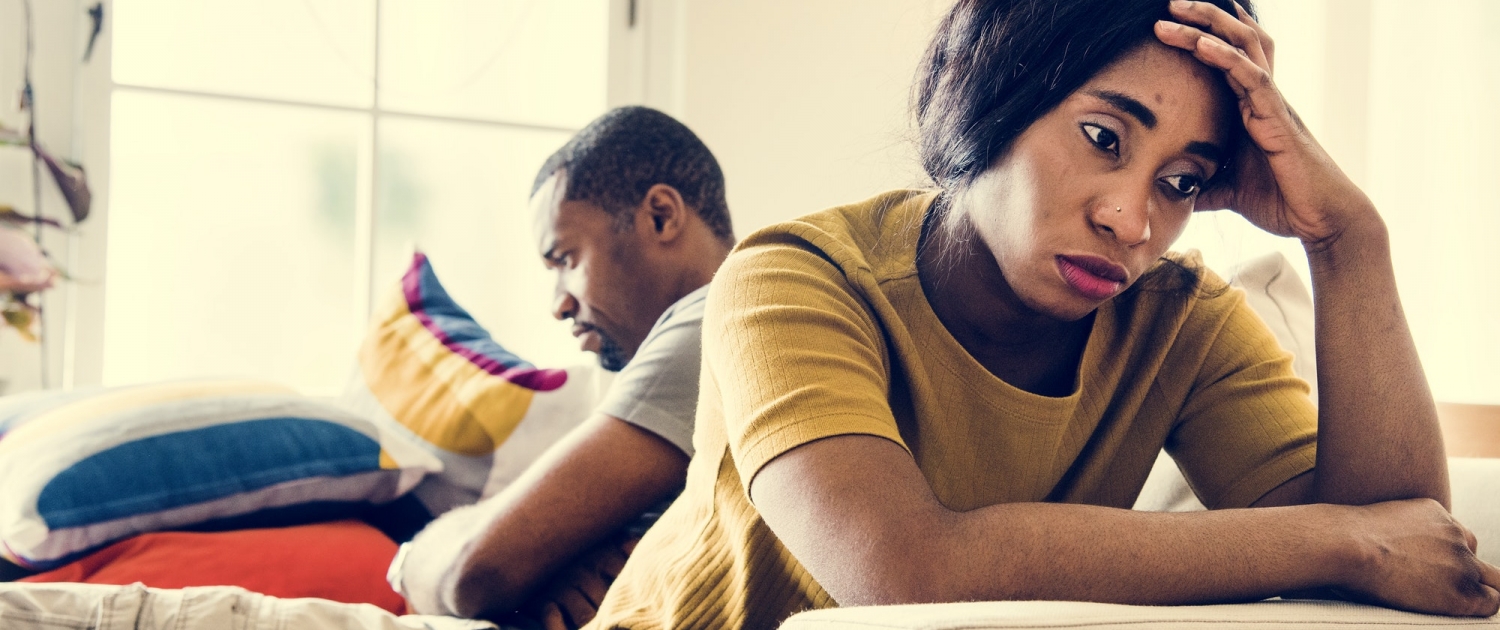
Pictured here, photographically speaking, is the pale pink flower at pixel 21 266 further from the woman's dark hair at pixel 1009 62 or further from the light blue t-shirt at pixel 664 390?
the woman's dark hair at pixel 1009 62

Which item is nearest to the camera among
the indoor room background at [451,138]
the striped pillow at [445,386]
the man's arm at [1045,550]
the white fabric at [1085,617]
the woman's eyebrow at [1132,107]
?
the white fabric at [1085,617]

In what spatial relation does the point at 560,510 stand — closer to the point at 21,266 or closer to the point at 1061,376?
the point at 1061,376

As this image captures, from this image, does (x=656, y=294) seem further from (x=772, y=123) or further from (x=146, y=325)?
(x=146, y=325)

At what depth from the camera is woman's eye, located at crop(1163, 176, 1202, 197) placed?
0.98 metres

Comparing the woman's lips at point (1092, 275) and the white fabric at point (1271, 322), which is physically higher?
the woman's lips at point (1092, 275)

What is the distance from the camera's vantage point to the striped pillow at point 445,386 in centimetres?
162

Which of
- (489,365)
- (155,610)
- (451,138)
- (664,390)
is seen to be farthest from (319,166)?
(155,610)

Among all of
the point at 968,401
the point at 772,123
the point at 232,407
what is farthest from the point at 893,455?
the point at 772,123

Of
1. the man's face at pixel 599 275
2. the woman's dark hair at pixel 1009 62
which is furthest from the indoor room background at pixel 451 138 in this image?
the woman's dark hair at pixel 1009 62

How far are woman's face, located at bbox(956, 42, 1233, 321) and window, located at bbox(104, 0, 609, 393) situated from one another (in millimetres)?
1453

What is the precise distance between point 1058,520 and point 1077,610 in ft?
0.45

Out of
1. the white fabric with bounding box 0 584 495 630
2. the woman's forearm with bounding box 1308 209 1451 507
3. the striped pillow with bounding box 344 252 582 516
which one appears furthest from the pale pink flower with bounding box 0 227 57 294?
the woman's forearm with bounding box 1308 209 1451 507

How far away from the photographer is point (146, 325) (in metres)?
2.06

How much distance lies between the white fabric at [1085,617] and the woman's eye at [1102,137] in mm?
373
